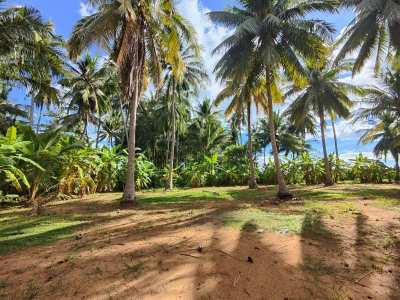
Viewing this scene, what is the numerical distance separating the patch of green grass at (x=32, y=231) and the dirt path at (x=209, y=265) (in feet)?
1.40

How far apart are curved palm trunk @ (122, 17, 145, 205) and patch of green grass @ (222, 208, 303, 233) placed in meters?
4.40

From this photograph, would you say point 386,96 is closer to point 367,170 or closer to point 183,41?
point 367,170

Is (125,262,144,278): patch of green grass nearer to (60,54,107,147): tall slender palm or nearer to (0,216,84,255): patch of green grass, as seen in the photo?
(0,216,84,255): patch of green grass

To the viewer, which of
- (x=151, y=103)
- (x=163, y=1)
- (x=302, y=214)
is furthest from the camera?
(x=151, y=103)

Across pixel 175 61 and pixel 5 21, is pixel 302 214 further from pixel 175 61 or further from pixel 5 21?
pixel 5 21

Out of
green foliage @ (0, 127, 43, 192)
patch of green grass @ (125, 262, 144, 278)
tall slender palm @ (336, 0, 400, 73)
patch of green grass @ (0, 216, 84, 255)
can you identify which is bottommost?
patch of green grass @ (125, 262, 144, 278)

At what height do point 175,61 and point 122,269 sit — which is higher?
point 175,61

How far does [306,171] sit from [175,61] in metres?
14.2

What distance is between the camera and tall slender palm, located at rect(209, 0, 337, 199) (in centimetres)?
1157

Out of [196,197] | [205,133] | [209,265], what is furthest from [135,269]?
[205,133]

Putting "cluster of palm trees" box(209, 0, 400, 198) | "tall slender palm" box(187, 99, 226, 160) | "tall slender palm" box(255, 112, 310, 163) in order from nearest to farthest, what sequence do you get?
"cluster of palm trees" box(209, 0, 400, 198)
"tall slender palm" box(187, 99, 226, 160)
"tall slender palm" box(255, 112, 310, 163)

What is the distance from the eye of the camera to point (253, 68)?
12.8 m

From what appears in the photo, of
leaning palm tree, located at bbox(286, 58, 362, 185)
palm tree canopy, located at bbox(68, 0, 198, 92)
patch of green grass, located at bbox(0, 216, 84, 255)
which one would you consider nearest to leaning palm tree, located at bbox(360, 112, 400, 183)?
leaning palm tree, located at bbox(286, 58, 362, 185)

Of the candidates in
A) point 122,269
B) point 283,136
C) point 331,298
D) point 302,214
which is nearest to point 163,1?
point 302,214
